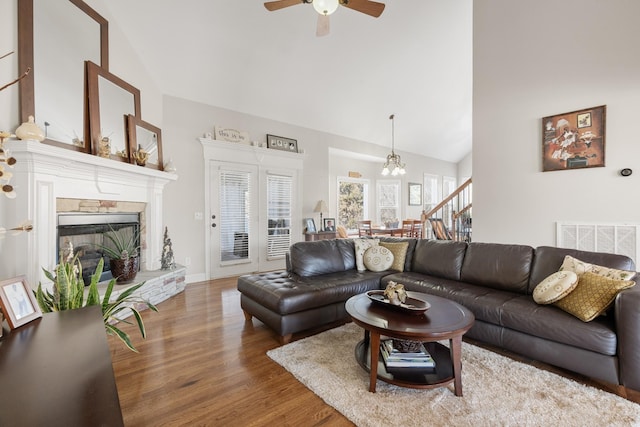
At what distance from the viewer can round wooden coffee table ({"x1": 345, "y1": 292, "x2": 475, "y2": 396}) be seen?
1.80 m

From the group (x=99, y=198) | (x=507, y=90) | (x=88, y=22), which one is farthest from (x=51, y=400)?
(x=507, y=90)

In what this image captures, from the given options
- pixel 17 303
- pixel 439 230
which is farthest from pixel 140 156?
pixel 439 230

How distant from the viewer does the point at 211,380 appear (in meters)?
2.09

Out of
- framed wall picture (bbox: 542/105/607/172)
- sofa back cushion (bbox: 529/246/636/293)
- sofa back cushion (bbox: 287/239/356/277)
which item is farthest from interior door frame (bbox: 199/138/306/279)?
sofa back cushion (bbox: 529/246/636/293)

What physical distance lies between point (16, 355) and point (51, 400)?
412 millimetres

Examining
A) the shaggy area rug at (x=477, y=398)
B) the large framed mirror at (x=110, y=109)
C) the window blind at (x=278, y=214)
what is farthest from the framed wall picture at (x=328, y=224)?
the shaggy area rug at (x=477, y=398)

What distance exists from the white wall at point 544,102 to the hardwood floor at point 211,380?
2239 mm

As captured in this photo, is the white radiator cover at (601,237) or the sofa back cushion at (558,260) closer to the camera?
the sofa back cushion at (558,260)

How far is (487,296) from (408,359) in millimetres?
1029

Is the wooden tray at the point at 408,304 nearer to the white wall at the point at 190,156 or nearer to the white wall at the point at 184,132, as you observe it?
the white wall at the point at 184,132

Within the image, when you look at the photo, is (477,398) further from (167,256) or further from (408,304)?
(167,256)

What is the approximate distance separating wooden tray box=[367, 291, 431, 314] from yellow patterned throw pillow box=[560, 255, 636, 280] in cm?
124

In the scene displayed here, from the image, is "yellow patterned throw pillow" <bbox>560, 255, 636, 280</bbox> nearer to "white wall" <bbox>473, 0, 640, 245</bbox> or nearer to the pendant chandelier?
"white wall" <bbox>473, 0, 640, 245</bbox>

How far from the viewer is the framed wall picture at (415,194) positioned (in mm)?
9094
